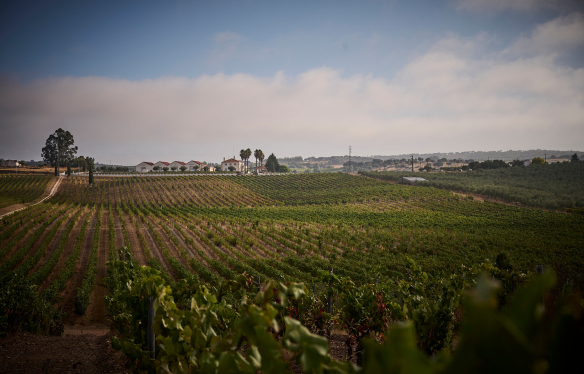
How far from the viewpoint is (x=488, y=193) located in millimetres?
55312

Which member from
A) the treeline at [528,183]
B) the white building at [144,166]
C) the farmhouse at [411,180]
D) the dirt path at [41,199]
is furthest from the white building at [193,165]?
the farmhouse at [411,180]

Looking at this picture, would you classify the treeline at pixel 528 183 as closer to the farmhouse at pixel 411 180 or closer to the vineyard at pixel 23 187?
the farmhouse at pixel 411 180

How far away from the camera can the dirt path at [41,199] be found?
30938 mm

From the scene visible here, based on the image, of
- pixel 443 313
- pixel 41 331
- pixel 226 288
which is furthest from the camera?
pixel 41 331

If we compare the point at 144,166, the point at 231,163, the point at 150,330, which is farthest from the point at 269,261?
the point at 144,166

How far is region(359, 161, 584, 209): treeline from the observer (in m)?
49.6

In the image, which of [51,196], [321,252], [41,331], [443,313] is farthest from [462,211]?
[51,196]

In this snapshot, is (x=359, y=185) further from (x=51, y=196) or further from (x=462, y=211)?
(x=51, y=196)

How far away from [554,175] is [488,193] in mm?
35543

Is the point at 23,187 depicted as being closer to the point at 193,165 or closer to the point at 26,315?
the point at 193,165

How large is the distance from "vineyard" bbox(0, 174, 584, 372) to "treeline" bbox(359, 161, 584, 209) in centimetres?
903

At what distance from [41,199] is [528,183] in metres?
104

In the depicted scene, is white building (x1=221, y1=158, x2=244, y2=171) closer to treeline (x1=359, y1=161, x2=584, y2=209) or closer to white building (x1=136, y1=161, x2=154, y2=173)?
→ white building (x1=136, y1=161, x2=154, y2=173)

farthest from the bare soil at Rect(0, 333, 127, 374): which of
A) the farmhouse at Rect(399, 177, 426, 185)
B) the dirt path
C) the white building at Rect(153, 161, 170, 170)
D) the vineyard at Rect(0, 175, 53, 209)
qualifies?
the white building at Rect(153, 161, 170, 170)
